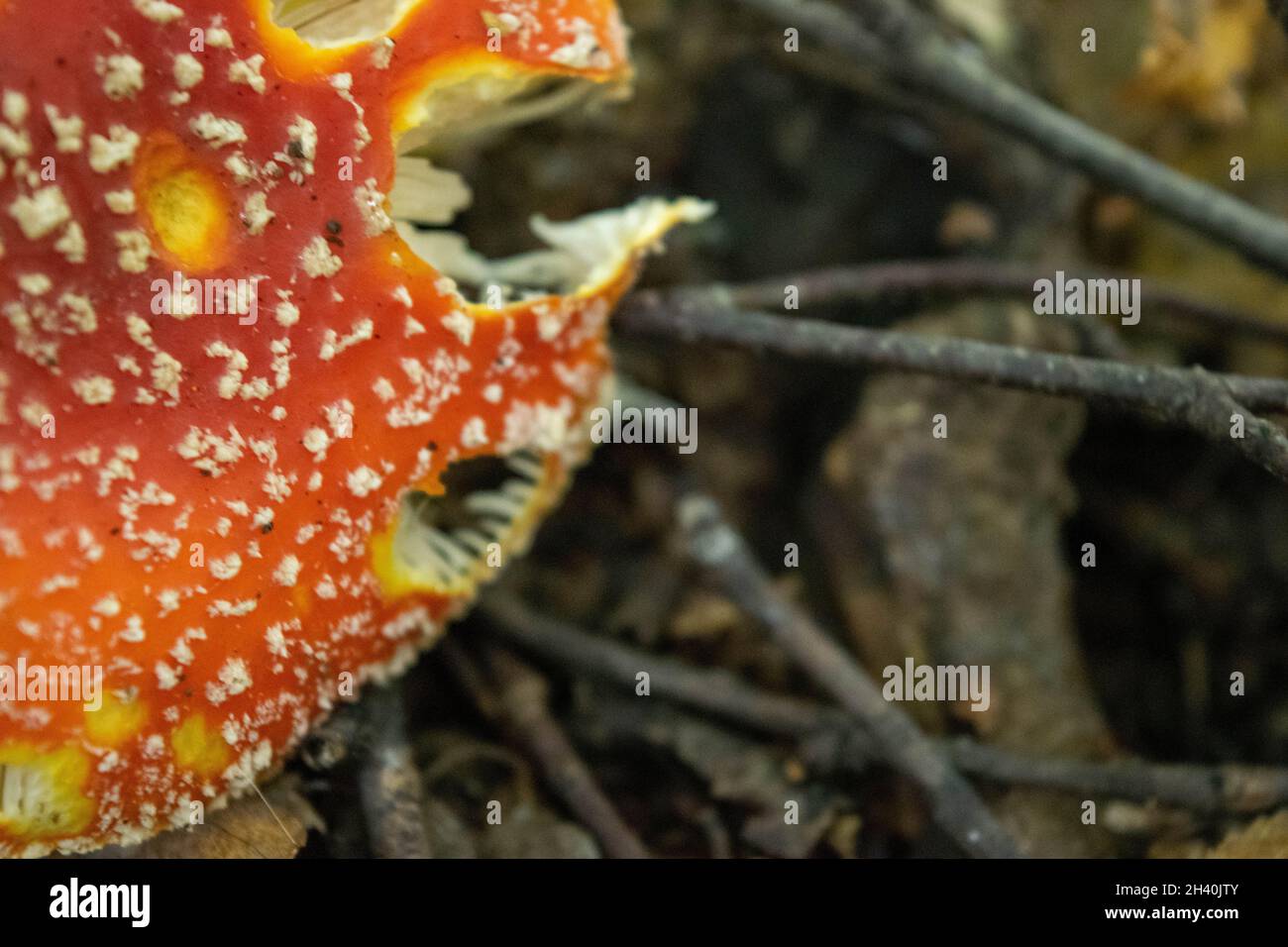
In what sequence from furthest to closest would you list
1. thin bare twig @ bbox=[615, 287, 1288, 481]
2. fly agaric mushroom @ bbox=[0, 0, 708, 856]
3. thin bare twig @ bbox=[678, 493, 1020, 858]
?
1. thin bare twig @ bbox=[678, 493, 1020, 858]
2. thin bare twig @ bbox=[615, 287, 1288, 481]
3. fly agaric mushroom @ bbox=[0, 0, 708, 856]

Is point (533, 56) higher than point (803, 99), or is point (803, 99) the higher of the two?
point (803, 99)

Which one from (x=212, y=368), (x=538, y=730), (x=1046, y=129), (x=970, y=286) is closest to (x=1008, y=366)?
(x=970, y=286)

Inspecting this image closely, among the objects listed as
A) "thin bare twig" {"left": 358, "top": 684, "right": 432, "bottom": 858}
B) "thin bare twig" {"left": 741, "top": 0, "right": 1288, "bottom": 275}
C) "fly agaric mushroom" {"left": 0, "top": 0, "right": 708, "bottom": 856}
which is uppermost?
"thin bare twig" {"left": 741, "top": 0, "right": 1288, "bottom": 275}

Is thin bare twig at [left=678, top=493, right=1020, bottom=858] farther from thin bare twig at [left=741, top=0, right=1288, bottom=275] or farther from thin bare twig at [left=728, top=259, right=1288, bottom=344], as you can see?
thin bare twig at [left=741, top=0, right=1288, bottom=275]

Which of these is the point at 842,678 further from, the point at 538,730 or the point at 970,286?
the point at 970,286

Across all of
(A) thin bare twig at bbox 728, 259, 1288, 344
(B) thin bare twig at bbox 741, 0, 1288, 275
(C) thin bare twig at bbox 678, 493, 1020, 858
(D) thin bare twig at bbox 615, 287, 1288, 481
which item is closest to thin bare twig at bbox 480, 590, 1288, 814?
(C) thin bare twig at bbox 678, 493, 1020, 858
